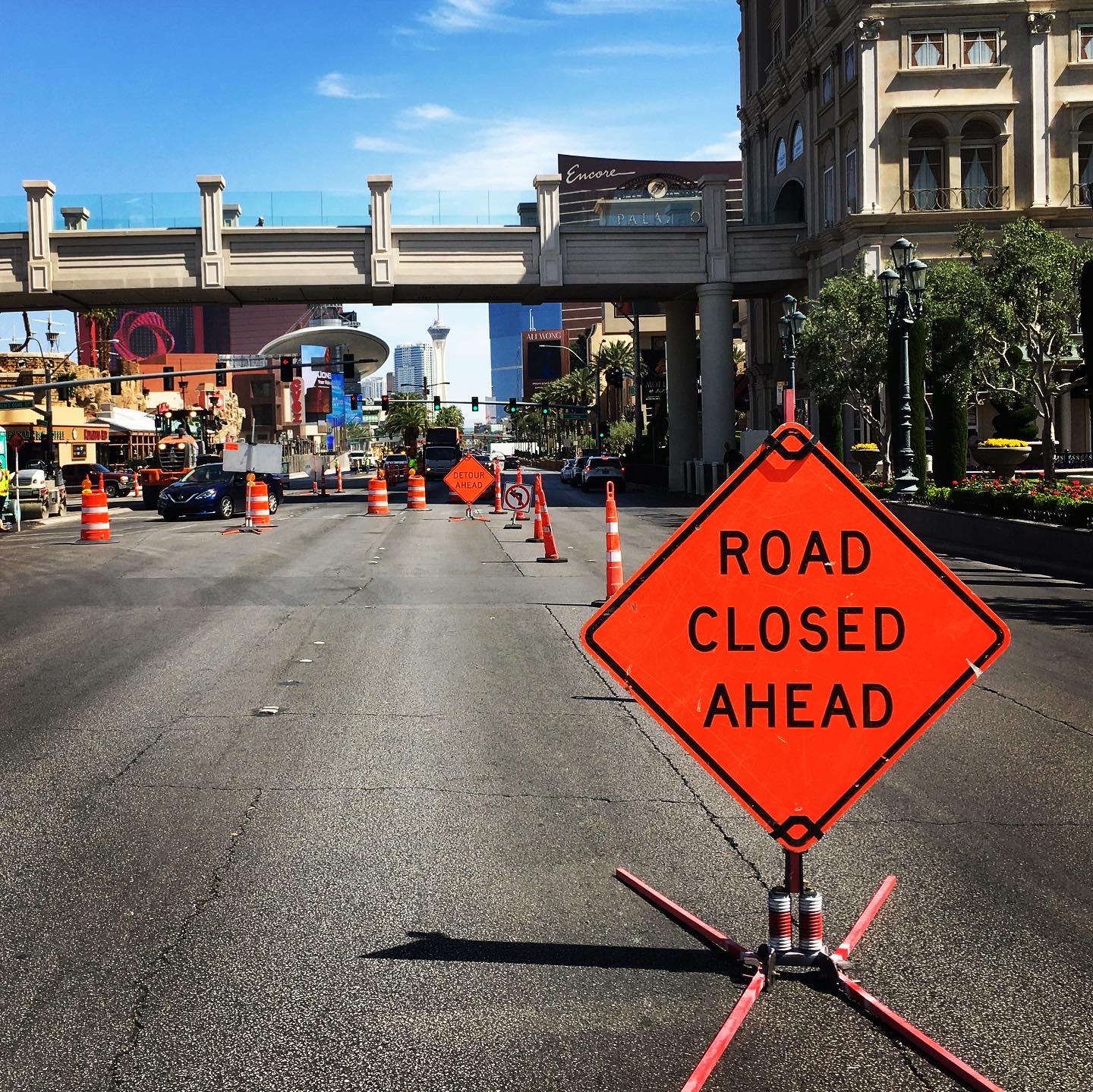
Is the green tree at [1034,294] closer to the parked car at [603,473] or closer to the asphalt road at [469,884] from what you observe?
the asphalt road at [469,884]

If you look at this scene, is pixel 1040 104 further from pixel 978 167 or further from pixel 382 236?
pixel 382 236

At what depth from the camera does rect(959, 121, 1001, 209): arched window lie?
156 feet

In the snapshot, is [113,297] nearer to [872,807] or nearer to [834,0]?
[834,0]

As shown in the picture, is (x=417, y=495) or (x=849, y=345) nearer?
(x=849, y=345)

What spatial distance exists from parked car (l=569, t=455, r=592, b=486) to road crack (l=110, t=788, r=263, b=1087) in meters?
59.6

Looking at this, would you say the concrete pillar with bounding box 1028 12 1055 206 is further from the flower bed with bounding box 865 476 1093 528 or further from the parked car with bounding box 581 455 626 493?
the flower bed with bounding box 865 476 1093 528

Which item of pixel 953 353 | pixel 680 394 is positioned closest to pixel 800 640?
pixel 953 353

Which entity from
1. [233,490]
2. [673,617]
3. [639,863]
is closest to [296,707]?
[639,863]

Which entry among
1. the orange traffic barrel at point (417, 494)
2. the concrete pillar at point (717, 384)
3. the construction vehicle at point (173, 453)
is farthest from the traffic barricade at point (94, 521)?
the concrete pillar at point (717, 384)

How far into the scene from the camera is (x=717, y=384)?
51250mm

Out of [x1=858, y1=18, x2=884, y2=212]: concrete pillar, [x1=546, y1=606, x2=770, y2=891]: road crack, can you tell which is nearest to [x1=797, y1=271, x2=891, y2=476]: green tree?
[x1=858, y1=18, x2=884, y2=212]: concrete pillar

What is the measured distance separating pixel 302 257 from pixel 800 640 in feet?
141

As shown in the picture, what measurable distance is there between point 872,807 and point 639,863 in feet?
5.50

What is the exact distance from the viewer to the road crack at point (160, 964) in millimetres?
4191
